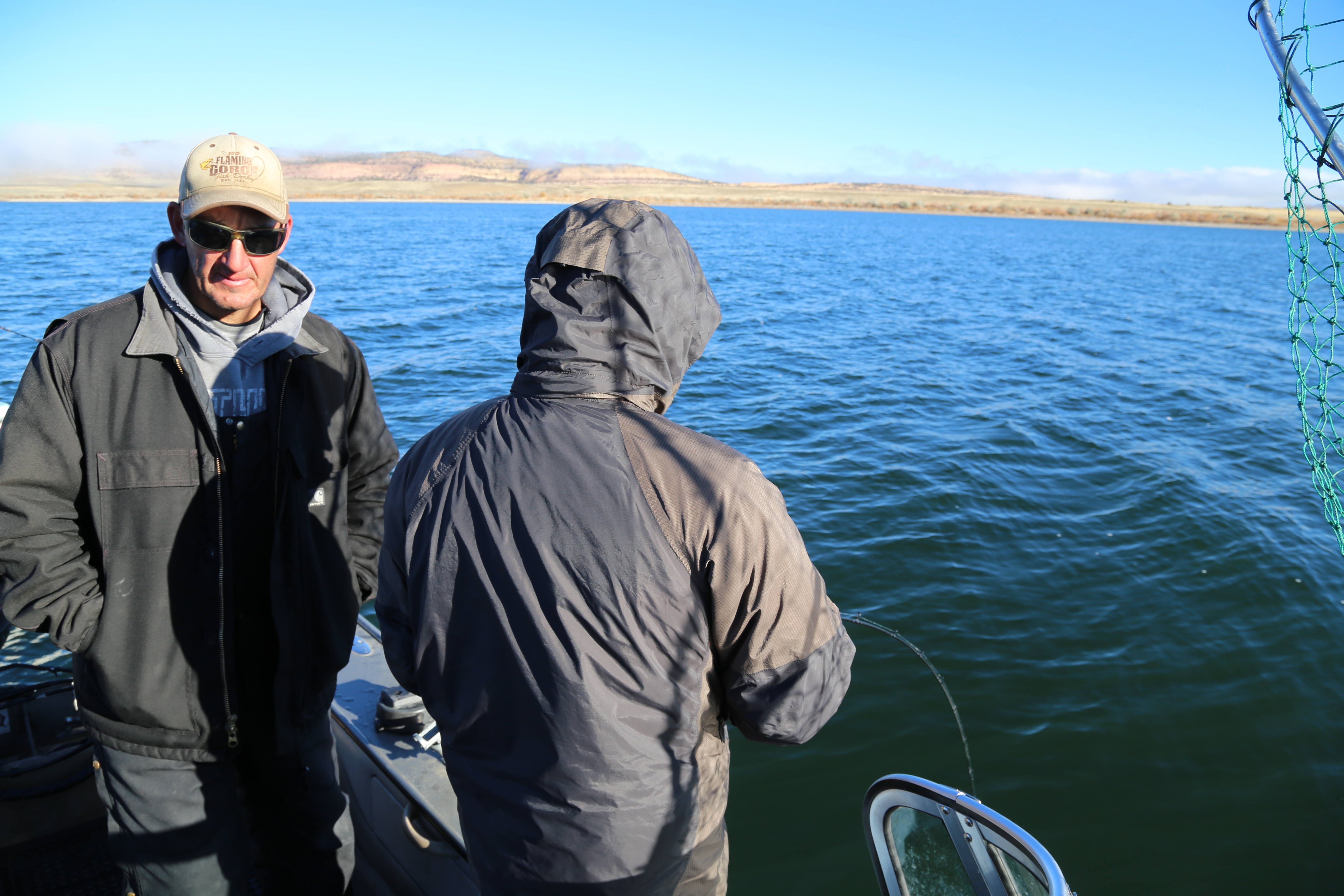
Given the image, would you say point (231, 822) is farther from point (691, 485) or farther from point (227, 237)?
point (691, 485)

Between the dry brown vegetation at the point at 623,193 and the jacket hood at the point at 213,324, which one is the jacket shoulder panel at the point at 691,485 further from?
the dry brown vegetation at the point at 623,193

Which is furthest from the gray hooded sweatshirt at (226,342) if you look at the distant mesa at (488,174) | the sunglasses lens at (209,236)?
the distant mesa at (488,174)

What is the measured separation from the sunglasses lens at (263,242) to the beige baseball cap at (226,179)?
0.14 ft

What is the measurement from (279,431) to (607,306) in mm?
1158

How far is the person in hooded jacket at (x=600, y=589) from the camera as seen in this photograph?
1.36 meters

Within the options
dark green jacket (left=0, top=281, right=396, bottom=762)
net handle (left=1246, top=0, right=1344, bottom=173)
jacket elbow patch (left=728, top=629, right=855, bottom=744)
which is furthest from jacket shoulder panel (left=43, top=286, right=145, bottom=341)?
net handle (left=1246, top=0, right=1344, bottom=173)

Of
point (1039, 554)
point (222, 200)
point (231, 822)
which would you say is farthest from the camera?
point (1039, 554)

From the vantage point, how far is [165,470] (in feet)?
6.54

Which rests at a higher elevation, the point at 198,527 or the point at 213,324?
the point at 213,324

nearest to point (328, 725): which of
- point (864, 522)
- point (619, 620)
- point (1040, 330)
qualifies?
point (619, 620)

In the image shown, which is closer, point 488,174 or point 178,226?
point 178,226

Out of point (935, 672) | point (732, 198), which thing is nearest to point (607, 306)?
Answer: point (935, 672)

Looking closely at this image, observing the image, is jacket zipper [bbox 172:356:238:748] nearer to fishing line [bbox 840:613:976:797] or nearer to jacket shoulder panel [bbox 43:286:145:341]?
jacket shoulder panel [bbox 43:286:145:341]

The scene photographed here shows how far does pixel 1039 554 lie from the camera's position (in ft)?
25.5
